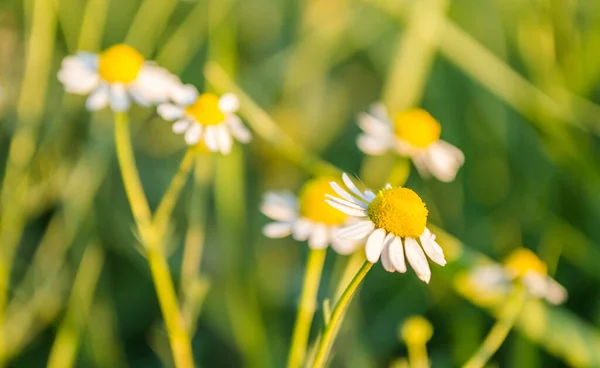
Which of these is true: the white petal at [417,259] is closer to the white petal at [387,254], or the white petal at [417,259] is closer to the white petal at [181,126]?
the white petal at [387,254]

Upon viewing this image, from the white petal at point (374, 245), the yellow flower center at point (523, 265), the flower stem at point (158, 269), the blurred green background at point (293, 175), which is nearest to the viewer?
the white petal at point (374, 245)

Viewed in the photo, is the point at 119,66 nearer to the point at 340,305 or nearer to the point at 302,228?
the point at 302,228

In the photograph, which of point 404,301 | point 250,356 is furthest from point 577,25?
point 250,356

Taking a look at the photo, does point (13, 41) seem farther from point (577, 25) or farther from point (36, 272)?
point (577, 25)

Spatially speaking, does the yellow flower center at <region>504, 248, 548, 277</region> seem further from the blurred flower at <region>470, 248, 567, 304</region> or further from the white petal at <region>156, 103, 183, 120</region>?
the white petal at <region>156, 103, 183, 120</region>

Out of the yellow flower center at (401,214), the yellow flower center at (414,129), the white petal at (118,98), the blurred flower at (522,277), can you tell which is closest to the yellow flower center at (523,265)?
the blurred flower at (522,277)

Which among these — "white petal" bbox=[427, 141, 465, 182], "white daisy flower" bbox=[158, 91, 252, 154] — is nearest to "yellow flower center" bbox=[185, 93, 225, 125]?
"white daisy flower" bbox=[158, 91, 252, 154]

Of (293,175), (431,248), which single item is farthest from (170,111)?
(293,175)
